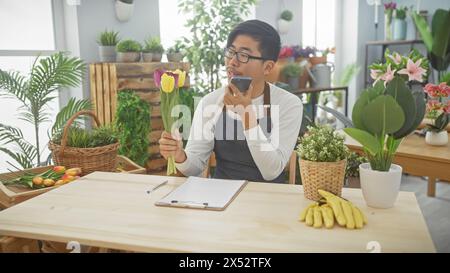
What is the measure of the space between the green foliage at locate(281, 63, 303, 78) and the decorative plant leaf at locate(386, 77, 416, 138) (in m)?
3.19

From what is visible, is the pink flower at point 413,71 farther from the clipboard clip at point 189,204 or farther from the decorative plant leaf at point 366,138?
the clipboard clip at point 189,204

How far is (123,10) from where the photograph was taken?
3430mm

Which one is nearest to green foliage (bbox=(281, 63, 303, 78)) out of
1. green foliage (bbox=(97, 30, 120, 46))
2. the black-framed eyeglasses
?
green foliage (bbox=(97, 30, 120, 46))

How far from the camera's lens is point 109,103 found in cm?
327

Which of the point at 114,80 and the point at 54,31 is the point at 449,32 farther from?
the point at 54,31

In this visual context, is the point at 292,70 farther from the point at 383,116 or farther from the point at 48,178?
the point at 383,116

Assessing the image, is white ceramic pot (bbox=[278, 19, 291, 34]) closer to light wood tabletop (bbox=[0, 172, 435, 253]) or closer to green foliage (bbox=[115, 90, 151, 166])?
green foliage (bbox=[115, 90, 151, 166])

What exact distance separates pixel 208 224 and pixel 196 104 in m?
2.23

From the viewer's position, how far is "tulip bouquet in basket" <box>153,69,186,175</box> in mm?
1330

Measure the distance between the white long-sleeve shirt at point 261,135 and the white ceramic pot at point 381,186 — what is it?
45cm

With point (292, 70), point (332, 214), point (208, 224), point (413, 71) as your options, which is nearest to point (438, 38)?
point (292, 70)

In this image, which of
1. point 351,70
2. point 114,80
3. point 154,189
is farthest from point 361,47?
point 154,189

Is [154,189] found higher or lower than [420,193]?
higher
